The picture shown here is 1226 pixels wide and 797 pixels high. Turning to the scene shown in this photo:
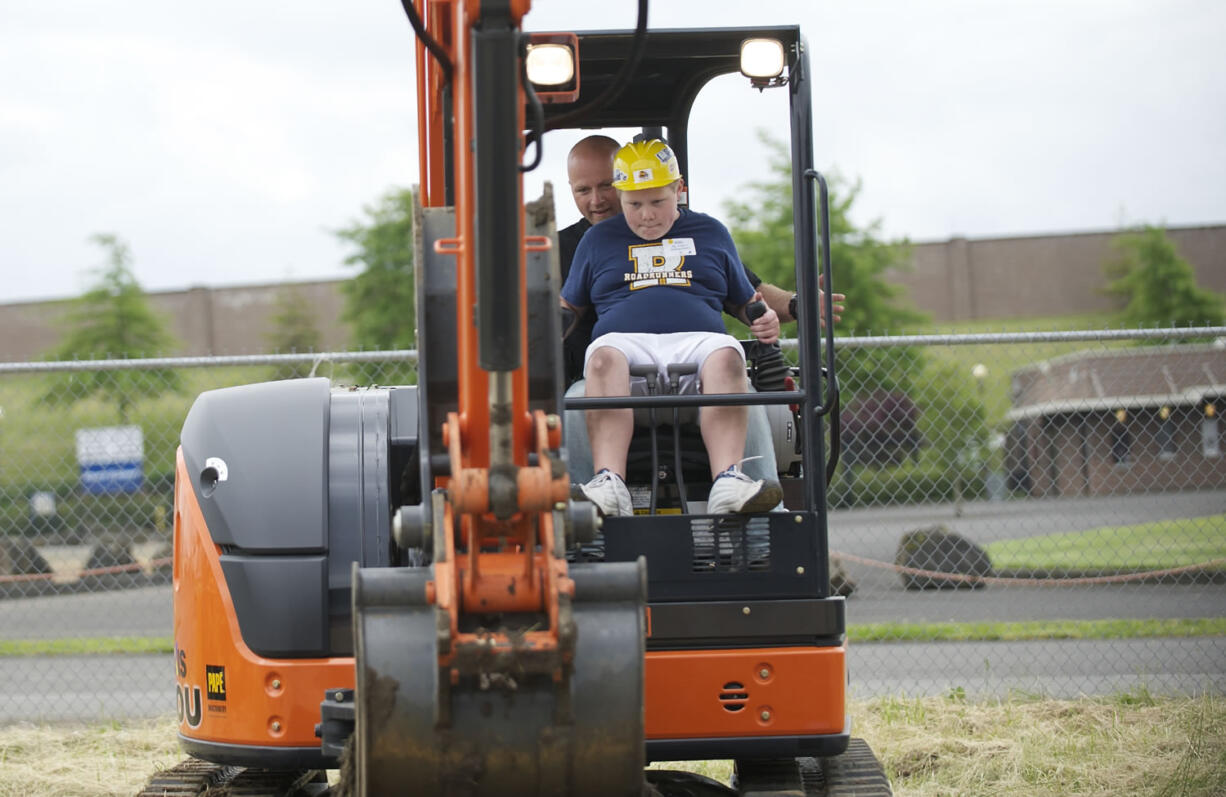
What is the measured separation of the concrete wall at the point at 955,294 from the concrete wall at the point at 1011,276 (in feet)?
0.12

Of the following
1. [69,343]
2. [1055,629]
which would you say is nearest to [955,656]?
[1055,629]

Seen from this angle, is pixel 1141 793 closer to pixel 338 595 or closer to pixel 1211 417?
pixel 338 595

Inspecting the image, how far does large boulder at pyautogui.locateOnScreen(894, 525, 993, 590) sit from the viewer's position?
991 centimetres

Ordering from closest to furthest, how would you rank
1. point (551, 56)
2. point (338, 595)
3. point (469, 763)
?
point (469, 763) → point (551, 56) → point (338, 595)

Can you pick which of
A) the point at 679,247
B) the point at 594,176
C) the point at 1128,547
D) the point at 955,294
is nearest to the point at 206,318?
the point at 955,294

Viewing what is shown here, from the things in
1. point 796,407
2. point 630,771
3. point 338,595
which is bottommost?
point 630,771

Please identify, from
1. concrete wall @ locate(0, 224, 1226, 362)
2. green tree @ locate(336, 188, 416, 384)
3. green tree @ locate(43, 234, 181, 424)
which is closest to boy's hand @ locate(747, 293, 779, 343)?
green tree @ locate(336, 188, 416, 384)

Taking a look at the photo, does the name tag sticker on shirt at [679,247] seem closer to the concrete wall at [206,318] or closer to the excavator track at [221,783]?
the excavator track at [221,783]

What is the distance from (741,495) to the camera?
371 cm

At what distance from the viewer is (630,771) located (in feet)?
9.68

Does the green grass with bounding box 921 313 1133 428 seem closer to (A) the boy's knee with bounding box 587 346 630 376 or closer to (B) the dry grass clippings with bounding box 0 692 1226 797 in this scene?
(B) the dry grass clippings with bounding box 0 692 1226 797

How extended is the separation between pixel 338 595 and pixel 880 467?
7554 mm

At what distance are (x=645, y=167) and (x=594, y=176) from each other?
44.4 inches

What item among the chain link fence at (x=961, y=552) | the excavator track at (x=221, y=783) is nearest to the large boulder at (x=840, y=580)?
the chain link fence at (x=961, y=552)
